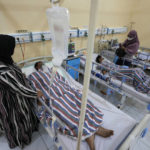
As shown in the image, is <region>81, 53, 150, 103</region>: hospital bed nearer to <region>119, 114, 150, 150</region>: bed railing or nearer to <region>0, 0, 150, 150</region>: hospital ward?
<region>0, 0, 150, 150</region>: hospital ward

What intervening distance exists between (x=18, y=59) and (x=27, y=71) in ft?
1.30

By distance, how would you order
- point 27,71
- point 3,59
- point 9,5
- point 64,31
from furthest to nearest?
point 27,71
point 9,5
point 3,59
point 64,31

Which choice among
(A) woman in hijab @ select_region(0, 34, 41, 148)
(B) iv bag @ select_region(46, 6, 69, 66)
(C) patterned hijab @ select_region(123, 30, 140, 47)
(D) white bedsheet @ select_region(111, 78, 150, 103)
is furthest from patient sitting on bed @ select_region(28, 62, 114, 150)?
(C) patterned hijab @ select_region(123, 30, 140, 47)

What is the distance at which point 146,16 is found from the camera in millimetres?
4211

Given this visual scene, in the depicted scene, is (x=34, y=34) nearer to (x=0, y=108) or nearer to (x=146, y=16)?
(x=0, y=108)

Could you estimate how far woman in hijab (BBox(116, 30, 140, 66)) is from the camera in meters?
2.89

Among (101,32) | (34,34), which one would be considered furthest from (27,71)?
(101,32)

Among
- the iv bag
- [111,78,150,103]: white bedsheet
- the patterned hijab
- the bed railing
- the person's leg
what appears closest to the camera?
the iv bag

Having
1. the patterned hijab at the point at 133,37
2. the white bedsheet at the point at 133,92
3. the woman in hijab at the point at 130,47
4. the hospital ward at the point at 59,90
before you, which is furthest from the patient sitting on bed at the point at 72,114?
the patterned hijab at the point at 133,37

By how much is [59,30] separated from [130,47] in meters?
2.92

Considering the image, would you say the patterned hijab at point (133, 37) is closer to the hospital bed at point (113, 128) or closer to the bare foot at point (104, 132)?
the hospital bed at point (113, 128)

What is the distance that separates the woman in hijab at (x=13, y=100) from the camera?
Result: 1.16m

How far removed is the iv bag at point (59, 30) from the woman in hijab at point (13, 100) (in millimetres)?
776

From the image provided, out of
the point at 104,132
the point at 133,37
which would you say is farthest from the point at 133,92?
the point at 133,37
